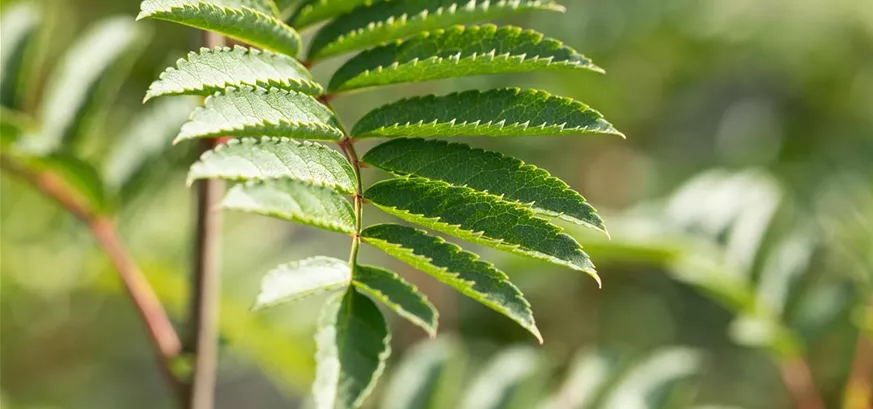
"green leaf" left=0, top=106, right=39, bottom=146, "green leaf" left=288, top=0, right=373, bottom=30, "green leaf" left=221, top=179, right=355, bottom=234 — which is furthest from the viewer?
"green leaf" left=0, top=106, right=39, bottom=146

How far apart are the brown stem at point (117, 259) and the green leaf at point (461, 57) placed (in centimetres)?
37

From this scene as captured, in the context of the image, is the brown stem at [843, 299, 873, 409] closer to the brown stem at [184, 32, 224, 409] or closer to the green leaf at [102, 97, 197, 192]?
the brown stem at [184, 32, 224, 409]

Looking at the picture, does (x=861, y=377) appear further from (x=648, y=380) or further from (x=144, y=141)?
(x=144, y=141)

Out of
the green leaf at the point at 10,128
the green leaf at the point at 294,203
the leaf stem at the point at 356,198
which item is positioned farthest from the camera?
the green leaf at the point at 10,128

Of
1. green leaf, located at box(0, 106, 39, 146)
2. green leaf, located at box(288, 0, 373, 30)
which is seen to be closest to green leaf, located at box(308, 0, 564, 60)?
green leaf, located at box(288, 0, 373, 30)

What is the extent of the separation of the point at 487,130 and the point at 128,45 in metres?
0.61

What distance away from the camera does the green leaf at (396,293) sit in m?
0.54

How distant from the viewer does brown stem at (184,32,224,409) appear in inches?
29.3

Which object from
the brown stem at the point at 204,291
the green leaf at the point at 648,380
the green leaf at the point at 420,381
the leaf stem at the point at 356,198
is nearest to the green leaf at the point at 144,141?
the brown stem at the point at 204,291

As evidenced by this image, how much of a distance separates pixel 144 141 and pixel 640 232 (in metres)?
0.60

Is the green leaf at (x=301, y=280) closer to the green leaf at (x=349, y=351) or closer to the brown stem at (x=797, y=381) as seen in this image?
the green leaf at (x=349, y=351)

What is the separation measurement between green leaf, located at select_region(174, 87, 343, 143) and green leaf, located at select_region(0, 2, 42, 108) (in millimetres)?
525

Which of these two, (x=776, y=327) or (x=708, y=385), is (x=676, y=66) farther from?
(x=776, y=327)

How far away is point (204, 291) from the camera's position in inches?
31.4
